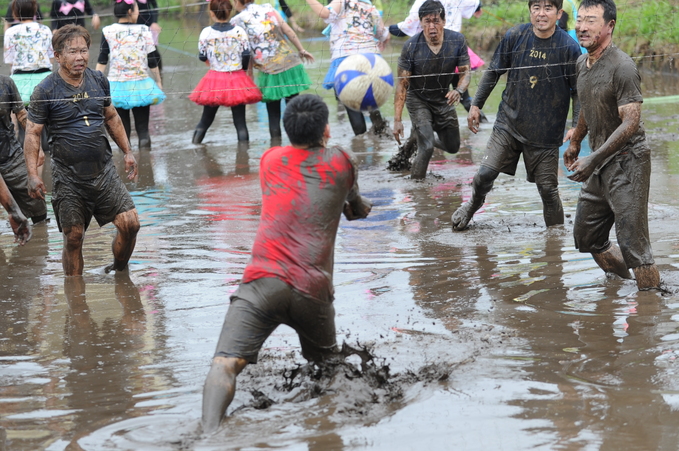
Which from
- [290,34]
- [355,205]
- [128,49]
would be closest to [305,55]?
[290,34]

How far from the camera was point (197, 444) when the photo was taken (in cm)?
415

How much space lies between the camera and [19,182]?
8.97 meters

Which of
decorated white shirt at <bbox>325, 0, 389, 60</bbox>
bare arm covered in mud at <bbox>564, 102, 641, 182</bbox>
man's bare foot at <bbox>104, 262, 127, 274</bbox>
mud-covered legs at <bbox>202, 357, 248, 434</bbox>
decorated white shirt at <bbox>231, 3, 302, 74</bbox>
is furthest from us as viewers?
decorated white shirt at <bbox>231, 3, 302, 74</bbox>

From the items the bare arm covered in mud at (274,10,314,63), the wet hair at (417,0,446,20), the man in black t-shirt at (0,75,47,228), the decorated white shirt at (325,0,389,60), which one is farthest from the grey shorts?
the man in black t-shirt at (0,75,47,228)

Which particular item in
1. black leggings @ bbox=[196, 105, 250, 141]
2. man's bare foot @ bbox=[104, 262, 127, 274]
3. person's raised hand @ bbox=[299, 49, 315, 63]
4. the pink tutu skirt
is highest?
person's raised hand @ bbox=[299, 49, 315, 63]

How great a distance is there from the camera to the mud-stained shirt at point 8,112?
8.38 metres

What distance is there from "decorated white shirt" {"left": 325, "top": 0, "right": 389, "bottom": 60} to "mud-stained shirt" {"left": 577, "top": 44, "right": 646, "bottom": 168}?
247 inches

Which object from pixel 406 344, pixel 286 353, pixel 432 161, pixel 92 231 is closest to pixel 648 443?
pixel 406 344

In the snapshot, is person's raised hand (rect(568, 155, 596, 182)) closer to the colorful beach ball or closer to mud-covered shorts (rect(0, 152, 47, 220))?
the colorful beach ball

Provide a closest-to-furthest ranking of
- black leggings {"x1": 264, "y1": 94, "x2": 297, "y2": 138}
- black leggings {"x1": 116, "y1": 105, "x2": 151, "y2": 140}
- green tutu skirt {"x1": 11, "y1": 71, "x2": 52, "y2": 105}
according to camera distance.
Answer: green tutu skirt {"x1": 11, "y1": 71, "x2": 52, "y2": 105} < black leggings {"x1": 116, "y1": 105, "x2": 151, "y2": 140} < black leggings {"x1": 264, "y1": 94, "x2": 297, "y2": 138}

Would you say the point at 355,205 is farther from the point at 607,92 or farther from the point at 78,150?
the point at 78,150

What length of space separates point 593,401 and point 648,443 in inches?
18.2

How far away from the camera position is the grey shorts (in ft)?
31.8

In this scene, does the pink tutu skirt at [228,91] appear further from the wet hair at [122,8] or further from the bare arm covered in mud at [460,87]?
the bare arm covered in mud at [460,87]
